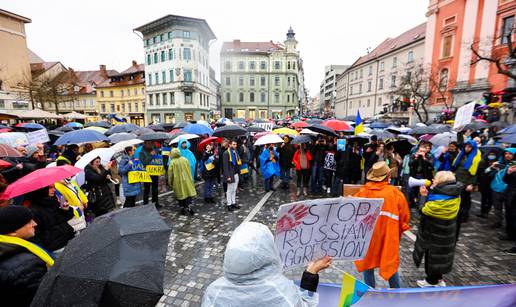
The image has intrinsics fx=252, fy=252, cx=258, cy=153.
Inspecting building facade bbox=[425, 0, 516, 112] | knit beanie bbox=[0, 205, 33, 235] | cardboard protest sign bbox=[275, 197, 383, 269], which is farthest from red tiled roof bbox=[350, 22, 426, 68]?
knit beanie bbox=[0, 205, 33, 235]

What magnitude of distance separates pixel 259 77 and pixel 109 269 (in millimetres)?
62989

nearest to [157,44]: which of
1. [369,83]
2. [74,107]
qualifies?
[74,107]

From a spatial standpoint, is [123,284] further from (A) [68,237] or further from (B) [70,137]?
(B) [70,137]

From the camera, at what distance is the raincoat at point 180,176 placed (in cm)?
650

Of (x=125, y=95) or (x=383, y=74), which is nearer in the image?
(x=383, y=74)

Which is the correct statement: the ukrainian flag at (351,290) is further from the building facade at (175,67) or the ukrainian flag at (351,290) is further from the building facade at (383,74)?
the building facade at (175,67)

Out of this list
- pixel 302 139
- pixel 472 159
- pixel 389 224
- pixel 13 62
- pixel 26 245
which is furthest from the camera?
pixel 13 62

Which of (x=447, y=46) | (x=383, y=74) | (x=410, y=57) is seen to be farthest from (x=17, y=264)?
(x=383, y=74)

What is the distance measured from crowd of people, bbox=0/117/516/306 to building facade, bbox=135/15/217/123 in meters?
33.4

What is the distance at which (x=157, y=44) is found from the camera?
42156mm

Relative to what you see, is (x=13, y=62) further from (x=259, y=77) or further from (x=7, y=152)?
(x=259, y=77)

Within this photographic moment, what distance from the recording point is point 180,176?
6508 mm

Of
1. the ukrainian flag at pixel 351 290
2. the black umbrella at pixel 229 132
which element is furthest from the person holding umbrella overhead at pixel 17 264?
the black umbrella at pixel 229 132

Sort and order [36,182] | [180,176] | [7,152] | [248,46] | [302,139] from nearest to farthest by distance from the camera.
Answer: [36,182]
[7,152]
[180,176]
[302,139]
[248,46]
